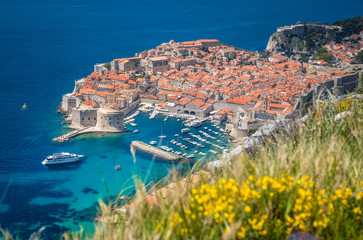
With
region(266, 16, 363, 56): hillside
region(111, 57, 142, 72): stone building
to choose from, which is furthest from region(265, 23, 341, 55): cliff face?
region(111, 57, 142, 72): stone building

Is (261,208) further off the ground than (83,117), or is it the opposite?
(261,208)

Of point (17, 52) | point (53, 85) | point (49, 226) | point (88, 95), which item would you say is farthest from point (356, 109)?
point (17, 52)

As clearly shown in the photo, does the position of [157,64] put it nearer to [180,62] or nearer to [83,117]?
[180,62]

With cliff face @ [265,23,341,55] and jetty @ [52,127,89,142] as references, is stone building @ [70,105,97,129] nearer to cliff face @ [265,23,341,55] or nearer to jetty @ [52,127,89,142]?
jetty @ [52,127,89,142]

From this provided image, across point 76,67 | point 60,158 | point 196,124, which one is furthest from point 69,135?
point 76,67

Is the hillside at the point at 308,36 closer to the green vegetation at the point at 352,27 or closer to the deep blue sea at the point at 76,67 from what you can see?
the green vegetation at the point at 352,27

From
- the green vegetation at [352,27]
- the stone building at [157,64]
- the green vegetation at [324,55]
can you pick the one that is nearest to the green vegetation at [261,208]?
the stone building at [157,64]

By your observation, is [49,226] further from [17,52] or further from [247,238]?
[17,52]
